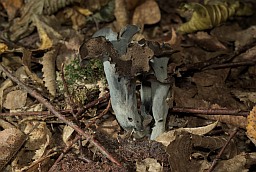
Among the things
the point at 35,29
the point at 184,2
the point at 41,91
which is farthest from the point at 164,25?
the point at 41,91

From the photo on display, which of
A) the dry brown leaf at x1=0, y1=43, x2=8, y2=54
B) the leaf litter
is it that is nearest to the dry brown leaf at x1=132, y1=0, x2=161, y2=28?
the leaf litter

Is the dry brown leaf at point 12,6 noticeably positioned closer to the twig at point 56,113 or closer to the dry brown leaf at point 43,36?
the dry brown leaf at point 43,36

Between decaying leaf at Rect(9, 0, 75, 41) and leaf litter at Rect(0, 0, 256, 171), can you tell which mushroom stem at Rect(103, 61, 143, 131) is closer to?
leaf litter at Rect(0, 0, 256, 171)

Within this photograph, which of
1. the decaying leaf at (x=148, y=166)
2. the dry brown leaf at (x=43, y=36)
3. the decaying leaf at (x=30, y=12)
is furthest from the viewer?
the decaying leaf at (x=30, y=12)

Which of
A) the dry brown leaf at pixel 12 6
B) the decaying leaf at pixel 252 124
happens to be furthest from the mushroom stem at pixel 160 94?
the dry brown leaf at pixel 12 6

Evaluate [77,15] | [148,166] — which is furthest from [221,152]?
[77,15]

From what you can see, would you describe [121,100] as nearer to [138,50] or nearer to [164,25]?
[138,50]
